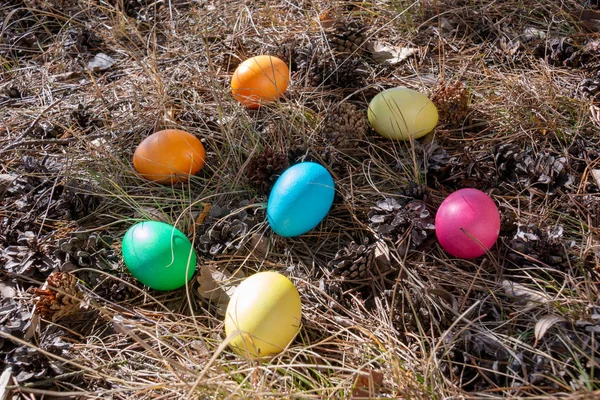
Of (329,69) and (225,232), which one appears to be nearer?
(225,232)

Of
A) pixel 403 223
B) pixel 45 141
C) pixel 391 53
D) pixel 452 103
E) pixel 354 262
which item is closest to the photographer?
pixel 354 262

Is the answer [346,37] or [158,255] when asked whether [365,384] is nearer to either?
[158,255]

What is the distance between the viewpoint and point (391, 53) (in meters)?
3.12

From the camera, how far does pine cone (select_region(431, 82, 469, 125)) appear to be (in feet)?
8.50

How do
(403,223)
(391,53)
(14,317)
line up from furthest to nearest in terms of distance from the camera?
(391,53), (403,223), (14,317)

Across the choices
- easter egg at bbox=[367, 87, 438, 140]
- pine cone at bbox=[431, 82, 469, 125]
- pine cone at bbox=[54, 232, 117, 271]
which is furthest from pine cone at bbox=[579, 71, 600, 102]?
pine cone at bbox=[54, 232, 117, 271]

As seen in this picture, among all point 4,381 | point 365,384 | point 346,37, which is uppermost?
point 346,37

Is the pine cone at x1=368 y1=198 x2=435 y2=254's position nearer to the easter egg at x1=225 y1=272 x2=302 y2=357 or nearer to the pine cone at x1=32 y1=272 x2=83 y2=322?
the easter egg at x1=225 y1=272 x2=302 y2=357

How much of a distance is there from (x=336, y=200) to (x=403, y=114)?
0.52 metres

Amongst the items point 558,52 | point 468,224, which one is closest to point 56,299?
point 468,224

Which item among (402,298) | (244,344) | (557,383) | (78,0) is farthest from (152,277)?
(78,0)

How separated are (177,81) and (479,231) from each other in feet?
5.97

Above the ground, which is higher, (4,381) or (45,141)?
(45,141)

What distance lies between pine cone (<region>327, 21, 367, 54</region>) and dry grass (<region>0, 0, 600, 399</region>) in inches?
6.6
